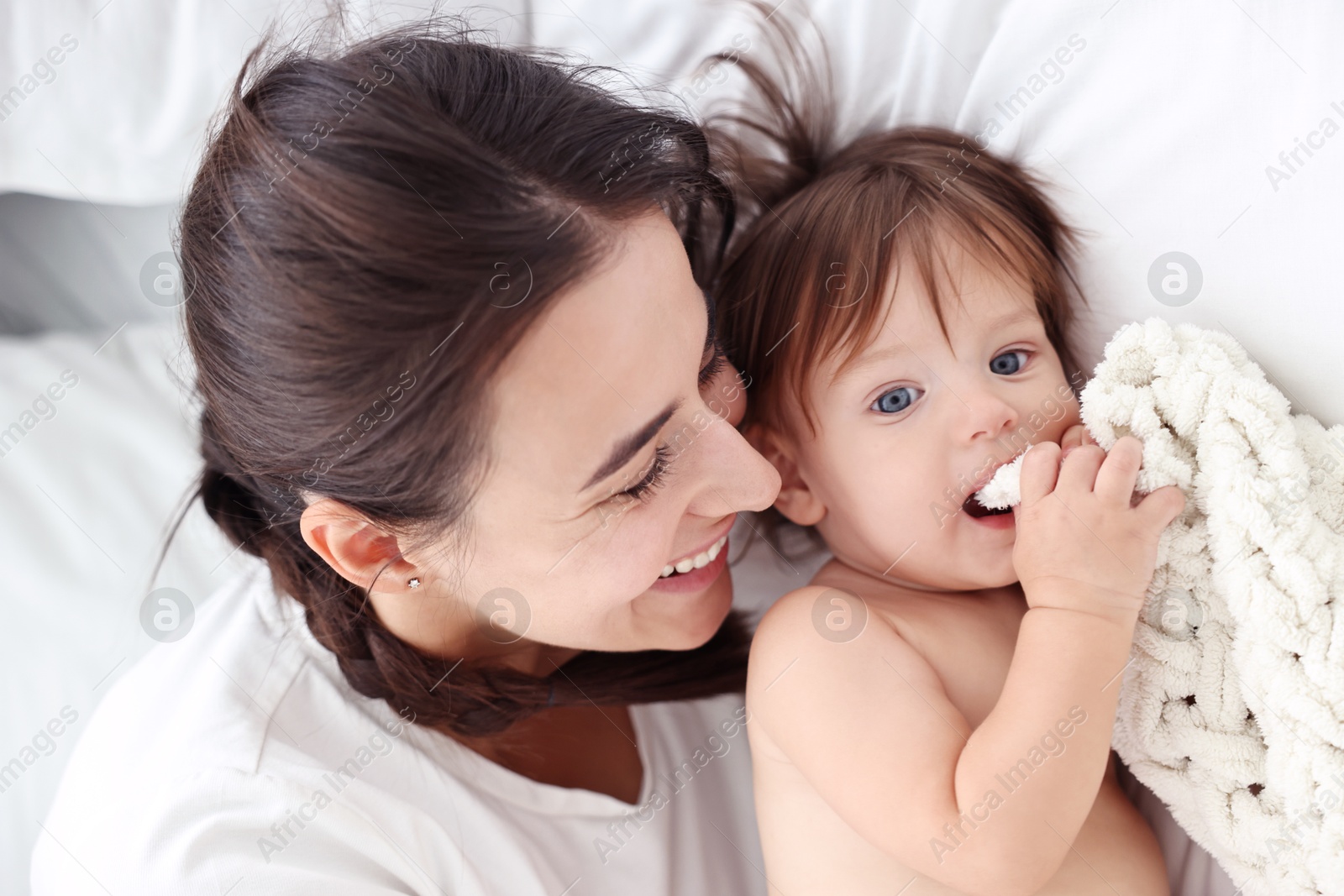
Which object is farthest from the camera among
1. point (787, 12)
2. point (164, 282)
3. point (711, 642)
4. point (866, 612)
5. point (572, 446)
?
point (164, 282)

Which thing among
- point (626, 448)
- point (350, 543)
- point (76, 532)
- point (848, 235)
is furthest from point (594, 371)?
point (76, 532)

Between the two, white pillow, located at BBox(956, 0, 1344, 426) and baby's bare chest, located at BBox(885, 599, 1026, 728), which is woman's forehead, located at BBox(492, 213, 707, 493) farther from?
white pillow, located at BBox(956, 0, 1344, 426)

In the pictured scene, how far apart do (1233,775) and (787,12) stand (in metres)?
1.07

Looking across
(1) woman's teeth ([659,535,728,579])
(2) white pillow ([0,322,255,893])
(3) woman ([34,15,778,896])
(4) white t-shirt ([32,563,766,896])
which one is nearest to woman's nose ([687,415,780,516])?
(3) woman ([34,15,778,896])

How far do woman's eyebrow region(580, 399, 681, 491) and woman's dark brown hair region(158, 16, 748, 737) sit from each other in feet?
0.35

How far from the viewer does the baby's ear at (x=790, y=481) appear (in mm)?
1150

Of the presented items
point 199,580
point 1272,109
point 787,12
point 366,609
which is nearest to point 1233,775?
point 1272,109

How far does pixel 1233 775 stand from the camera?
2.95 ft

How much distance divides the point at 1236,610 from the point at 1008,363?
0.34m

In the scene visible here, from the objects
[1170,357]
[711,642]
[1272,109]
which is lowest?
[711,642]

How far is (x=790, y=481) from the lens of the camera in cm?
117

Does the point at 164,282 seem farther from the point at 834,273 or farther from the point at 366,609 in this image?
the point at 834,273

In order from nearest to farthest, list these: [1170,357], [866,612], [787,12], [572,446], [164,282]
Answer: [572,446] → [1170,357] → [866,612] → [787,12] → [164,282]

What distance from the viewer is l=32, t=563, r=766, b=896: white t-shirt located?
910 millimetres
